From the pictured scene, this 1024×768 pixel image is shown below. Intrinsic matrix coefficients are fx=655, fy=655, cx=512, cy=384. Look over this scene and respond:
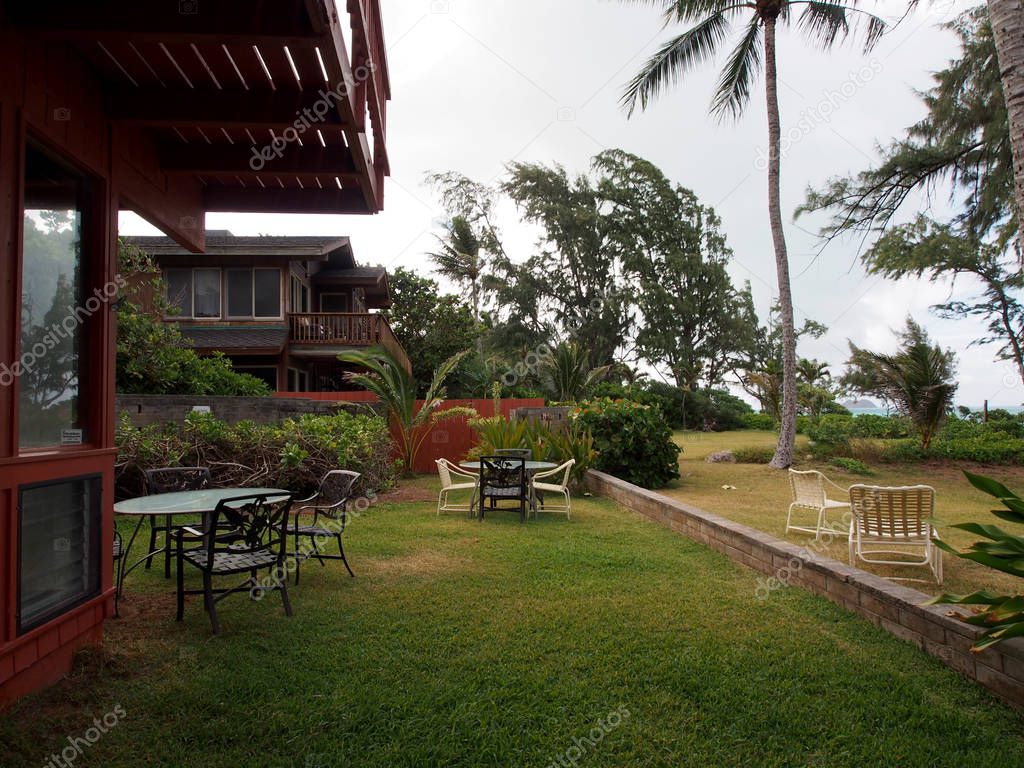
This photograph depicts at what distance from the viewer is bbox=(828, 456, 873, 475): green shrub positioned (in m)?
13.5

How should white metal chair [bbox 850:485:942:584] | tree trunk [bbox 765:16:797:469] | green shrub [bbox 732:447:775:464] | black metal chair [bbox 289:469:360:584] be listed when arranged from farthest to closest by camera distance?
green shrub [bbox 732:447:775:464]
tree trunk [bbox 765:16:797:469]
black metal chair [bbox 289:469:360:584]
white metal chair [bbox 850:485:942:584]

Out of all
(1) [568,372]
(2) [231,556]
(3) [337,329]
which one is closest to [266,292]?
(3) [337,329]

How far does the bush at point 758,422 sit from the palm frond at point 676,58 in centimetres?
2129

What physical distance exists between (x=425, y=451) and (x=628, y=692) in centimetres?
1207

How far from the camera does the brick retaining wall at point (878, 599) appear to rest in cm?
346

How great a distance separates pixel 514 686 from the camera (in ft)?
11.6

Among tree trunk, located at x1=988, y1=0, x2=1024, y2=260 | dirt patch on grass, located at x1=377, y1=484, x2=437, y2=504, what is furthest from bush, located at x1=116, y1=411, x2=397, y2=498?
tree trunk, located at x1=988, y1=0, x2=1024, y2=260

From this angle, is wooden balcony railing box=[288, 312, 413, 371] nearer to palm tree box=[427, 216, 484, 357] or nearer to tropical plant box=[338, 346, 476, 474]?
tropical plant box=[338, 346, 476, 474]

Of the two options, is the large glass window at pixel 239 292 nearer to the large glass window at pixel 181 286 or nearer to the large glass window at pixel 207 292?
the large glass window at pixel 207 292

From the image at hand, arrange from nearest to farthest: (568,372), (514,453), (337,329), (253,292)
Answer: (514,453) < (568,372) < (337,329) < (253,292)

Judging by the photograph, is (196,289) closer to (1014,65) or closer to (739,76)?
(739,76)

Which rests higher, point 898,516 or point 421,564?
point 898,516

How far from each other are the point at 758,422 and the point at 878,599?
30.2 meters

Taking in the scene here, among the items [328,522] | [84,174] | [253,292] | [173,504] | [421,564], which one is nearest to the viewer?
[84,174]
